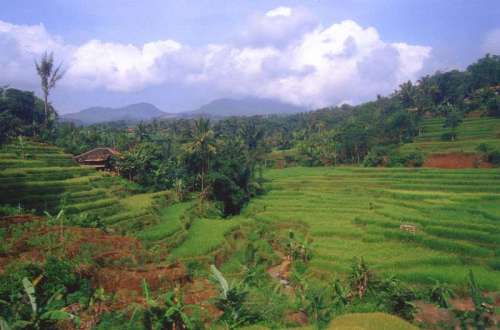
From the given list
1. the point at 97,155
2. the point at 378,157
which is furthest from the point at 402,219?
the point at 97,155

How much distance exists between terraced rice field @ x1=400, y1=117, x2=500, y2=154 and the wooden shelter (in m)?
33.4

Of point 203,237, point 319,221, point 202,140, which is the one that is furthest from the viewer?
point 202,140

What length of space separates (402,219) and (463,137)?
91.8 ft

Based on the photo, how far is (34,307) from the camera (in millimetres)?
8492

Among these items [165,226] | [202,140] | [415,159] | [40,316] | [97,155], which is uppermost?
[202,140]

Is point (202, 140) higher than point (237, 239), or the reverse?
point (202, 140)

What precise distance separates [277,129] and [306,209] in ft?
204

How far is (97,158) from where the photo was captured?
3325 centimetres

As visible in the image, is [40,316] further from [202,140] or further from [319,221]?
[202,140]

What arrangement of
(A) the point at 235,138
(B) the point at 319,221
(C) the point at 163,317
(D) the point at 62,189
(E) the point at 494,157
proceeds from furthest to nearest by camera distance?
(A) the point at 235,138 → (E) the point at 494,157 → (B) the point at 319,221 → (D) the point at 62,189 → (C) the point at 163,317

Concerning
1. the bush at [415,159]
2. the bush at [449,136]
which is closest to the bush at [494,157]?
the bush at [415,159]

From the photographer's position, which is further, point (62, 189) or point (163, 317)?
point (62, 189)

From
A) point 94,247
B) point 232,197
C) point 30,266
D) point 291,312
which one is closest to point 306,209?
point 232,197

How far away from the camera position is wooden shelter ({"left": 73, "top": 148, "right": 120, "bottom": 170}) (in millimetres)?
32812
